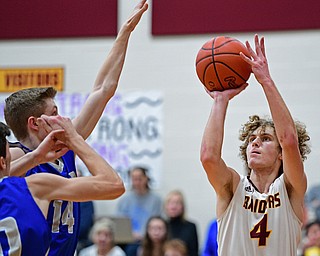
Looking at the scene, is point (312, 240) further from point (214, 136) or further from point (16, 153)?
point (16, 153)

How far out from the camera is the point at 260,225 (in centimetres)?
418

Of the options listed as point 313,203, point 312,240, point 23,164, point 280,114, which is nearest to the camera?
point 23,164

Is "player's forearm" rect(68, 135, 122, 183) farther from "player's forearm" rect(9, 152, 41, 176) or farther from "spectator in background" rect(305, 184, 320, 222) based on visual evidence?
"spectator in background" rect(305, 184, 320, 222)

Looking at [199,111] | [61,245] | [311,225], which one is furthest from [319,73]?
[61,245]

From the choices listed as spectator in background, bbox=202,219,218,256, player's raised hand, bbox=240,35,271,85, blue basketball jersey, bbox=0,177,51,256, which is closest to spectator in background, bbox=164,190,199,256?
spectator in background, bbox=202,219,218,256

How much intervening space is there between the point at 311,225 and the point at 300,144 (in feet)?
13.0

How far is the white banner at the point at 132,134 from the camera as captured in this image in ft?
35.1

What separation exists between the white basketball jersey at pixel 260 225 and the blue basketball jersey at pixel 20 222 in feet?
4.32

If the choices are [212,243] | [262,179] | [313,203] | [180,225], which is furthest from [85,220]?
[262,179]

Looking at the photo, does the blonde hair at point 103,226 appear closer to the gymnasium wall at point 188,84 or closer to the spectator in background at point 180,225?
the spectator in background at point 180,225

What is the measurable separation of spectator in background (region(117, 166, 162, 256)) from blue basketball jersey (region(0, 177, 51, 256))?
6.91 metres

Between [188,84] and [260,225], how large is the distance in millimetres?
6628

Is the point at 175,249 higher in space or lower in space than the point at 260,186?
lower

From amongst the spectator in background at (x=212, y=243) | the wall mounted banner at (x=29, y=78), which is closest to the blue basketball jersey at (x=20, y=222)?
the spectator in background at (x=212, y=243)
